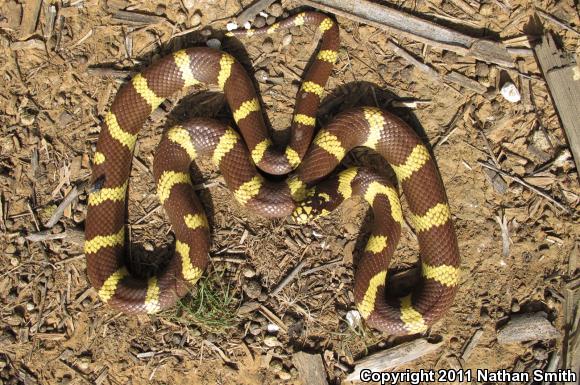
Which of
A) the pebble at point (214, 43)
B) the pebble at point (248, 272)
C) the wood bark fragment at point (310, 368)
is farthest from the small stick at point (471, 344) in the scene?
the pebble at point (214, 43)

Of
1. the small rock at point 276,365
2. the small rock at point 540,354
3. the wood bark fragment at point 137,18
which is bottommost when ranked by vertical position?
the small rock at point 276,365

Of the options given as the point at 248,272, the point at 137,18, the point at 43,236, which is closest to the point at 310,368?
the point at 248,272

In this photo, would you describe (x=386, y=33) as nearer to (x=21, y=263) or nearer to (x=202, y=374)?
(x=202, y=374)

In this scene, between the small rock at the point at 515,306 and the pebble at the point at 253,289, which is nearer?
the small rock at the point at 515,306

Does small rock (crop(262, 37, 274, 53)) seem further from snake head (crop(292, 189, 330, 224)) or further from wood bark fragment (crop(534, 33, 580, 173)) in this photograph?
wood bark fragment (crop(534, 33, 580, 173))

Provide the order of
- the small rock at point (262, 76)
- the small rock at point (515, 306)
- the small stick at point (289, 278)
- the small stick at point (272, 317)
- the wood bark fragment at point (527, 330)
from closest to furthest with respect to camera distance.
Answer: the wood bark fragment at point (527, 330) → the small rock at point (515, 306) → the small stick at point (272, 317) → the small stick at point (289, 278) → the small rock at point (262, 76)

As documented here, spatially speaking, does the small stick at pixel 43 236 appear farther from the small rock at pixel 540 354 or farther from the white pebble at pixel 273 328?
the small rock at pixel 540 354

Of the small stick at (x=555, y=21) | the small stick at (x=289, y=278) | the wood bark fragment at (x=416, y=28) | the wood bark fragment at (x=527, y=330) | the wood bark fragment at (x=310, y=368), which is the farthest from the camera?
the wood bark fragment at (x=416, y=28)

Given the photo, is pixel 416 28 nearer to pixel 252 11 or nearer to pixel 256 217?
pixel 252 11
